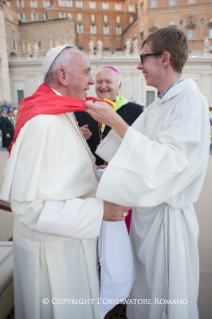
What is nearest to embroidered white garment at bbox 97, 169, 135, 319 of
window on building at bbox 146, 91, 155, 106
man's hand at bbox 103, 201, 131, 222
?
man's hand at bbox 103, 201, 131, 222

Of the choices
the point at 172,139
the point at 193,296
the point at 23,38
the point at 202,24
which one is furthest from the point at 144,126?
the point at 23,38

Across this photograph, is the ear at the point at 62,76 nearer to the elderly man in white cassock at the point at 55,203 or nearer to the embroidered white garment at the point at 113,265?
the elderly man in white cassock at the point at 55,203

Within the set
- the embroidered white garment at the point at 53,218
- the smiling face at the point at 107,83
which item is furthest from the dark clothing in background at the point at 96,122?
the embroidered white garment at the point at 53,218

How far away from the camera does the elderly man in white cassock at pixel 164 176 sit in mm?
1116

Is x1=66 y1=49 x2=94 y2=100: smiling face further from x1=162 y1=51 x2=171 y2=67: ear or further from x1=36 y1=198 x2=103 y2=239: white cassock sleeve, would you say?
x1=36 y1=198 x2=103 y2=239: white cassock sleeve

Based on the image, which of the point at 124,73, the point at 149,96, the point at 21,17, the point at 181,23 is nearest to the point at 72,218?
the point at 124,73

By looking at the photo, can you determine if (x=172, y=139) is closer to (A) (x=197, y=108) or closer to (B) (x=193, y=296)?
(A) (x=197, y=108)

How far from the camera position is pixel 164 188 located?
1189mm

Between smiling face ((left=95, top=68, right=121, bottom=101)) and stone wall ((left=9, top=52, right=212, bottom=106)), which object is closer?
smiling face ((left=95, top=68, right=121, bottom=101))

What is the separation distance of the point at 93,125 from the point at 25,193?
6.21 ft

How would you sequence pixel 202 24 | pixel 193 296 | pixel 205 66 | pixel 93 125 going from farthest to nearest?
1. pixel 202 24
2. pixel 205 66
3. pixel 93 125
4. pixel 193 296

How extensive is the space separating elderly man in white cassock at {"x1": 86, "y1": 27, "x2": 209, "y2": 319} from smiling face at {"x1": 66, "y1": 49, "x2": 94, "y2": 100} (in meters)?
0.31

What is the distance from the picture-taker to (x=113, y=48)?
45.6 m

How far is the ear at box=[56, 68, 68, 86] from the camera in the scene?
1.40 meters
